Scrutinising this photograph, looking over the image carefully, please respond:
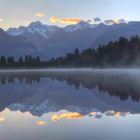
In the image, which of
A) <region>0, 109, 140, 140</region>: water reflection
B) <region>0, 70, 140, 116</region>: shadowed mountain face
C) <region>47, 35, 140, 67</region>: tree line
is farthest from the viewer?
<region>47, 35, 140, 67</region>: tree line

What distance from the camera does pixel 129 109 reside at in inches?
1133

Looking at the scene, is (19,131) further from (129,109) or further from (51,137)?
Answer: (129,109)

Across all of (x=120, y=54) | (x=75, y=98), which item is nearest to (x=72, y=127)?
(x=75, y=98)

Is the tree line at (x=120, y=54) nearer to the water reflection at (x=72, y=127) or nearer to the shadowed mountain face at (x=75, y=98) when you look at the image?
the shadowed mountain face at (x=75, y=98)

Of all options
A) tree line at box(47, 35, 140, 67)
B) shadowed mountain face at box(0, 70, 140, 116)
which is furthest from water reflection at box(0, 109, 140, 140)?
tree line at box(47, 35, 140, 67)

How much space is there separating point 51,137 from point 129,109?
11.6 meters

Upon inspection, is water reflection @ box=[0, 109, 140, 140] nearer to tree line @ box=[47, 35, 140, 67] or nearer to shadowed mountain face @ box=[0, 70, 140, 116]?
shadowed mountain face @ box=[0, 70, 140, 116]

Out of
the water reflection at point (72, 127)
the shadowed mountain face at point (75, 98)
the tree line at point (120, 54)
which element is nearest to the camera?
the water reflection at point (72, 127)

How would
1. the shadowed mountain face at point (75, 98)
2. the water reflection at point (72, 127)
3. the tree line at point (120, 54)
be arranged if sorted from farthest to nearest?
the tree line at point (120, 54) → the shadowed mountain face at point (75, 98) → the water reflection at point (72, 127)

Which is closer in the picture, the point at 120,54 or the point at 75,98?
the point at 75,98

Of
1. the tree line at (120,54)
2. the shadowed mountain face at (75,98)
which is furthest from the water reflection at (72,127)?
the tree line at (120,54)

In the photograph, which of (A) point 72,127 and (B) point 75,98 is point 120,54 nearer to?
(B) point 75,98

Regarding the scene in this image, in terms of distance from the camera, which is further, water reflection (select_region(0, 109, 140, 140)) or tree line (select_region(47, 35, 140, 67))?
tree line (select_region(47, 35, 140, 67))

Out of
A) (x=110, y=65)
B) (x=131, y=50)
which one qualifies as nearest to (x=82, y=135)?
(x=131, y=50)
